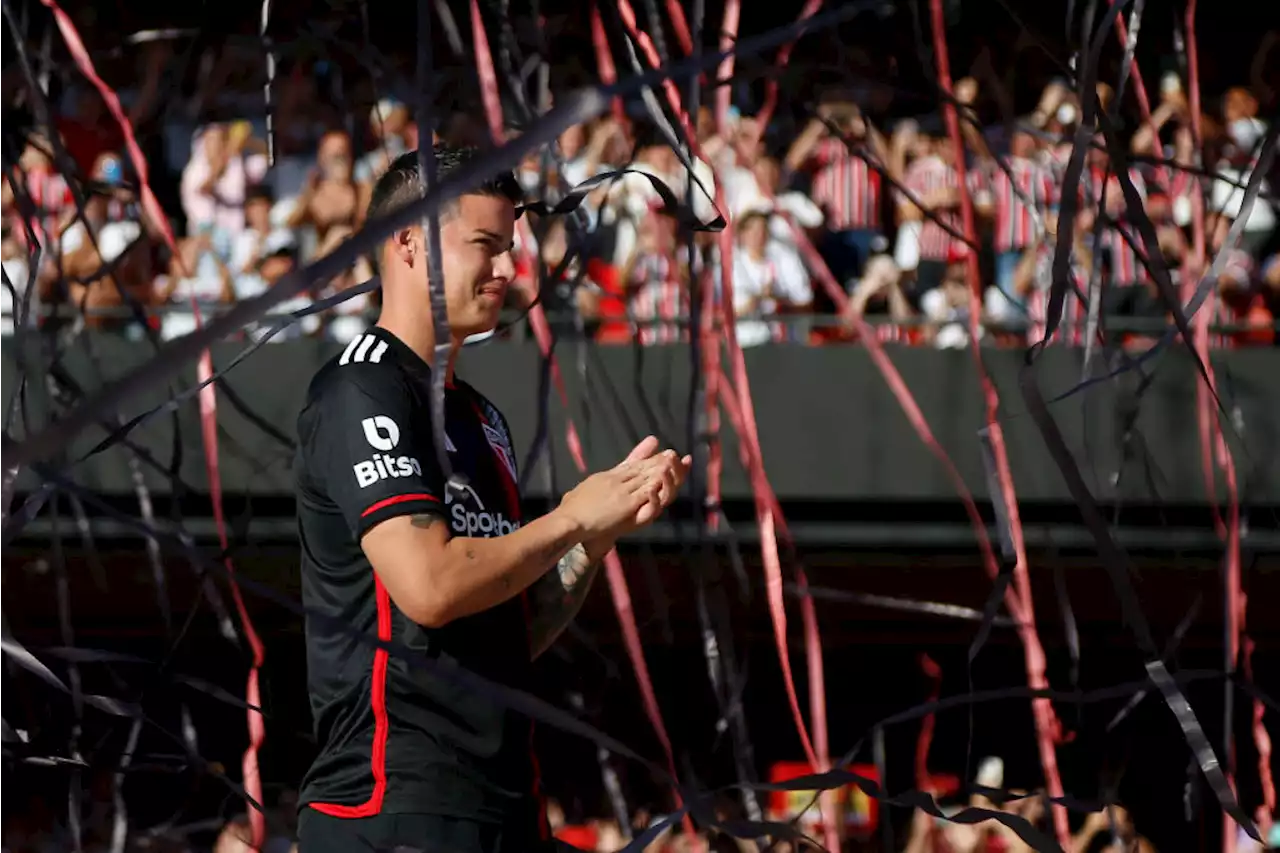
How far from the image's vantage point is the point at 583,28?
27.3ft

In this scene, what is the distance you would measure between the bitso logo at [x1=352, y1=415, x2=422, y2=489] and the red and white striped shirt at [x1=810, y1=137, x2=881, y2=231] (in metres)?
4.94

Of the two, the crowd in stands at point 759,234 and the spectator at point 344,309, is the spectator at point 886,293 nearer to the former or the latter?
the crowd in stands at point 759,234

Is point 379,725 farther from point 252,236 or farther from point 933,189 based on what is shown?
point 933,189

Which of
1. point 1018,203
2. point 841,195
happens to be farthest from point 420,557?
point 1018,203

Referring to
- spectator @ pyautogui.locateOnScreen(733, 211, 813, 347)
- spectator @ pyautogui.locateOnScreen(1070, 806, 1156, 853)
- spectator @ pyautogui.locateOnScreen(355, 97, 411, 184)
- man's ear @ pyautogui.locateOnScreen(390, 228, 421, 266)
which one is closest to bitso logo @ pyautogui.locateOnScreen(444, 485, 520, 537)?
man's ear @ pyautogui.locateOnScreen(390, 228, 421, 266)

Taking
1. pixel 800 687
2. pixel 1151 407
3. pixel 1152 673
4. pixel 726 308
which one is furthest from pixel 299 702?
pixel 1152 673

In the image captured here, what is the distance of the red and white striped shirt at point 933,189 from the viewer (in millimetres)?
6375

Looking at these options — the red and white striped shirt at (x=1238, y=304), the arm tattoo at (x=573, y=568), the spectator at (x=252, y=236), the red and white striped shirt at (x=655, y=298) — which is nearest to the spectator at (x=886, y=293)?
the red and white striped shirt at (x=655, y=298)

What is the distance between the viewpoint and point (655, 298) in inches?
248

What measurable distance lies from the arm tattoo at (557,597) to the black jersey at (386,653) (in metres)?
0.08

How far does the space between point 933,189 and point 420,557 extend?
489 centimetres

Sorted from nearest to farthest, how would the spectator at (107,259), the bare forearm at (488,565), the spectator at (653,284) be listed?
1. the bare forearm at (488,565)
2. the spectator at (653,284)
3. the spectator at (107,259)

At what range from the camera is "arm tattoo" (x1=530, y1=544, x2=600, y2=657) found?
6.77 ft

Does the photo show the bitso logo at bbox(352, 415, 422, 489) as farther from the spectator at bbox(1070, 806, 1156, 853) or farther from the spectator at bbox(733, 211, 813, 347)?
the spectator at bbox(733, 211, 813, 347)
